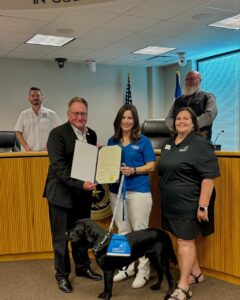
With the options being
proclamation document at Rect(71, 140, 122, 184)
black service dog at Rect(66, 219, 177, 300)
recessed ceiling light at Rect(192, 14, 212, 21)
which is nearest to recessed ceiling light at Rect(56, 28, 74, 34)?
recessed ceiling light at Rect(192, 14, 212, 21)

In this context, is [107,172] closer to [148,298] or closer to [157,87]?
[148,298]

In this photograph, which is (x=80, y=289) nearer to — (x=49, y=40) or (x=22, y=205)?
(x=22, y=205)

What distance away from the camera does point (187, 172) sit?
2469 mm

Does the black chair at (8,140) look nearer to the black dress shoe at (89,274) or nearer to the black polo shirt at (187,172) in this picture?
the black dress shoe at (89,274)

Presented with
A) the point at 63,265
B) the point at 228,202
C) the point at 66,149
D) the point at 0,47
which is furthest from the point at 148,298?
the point at 0,47

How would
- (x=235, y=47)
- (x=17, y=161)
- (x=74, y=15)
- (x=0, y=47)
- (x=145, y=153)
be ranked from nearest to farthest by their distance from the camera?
(x=145, y=153)
(x=17, y=161)
(x=74, y=15)
(x=0, y=47)
(x=235, y=47)

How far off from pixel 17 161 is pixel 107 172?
1.12 meters

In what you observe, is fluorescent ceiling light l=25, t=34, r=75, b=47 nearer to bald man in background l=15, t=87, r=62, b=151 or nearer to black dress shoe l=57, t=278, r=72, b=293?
bald man in background l=15, t=87, r=62, b=151

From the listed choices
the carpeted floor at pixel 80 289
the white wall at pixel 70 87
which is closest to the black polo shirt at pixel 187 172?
the carpeted floor at pixel 80 289

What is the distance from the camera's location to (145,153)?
2727 mm

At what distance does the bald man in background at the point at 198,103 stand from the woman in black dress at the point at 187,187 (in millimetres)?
1025

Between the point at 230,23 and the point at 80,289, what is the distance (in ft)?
14.5

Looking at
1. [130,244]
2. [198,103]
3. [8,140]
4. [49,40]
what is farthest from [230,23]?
[130,244]

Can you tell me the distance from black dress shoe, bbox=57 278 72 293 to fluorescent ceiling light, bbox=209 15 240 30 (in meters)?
4.21
